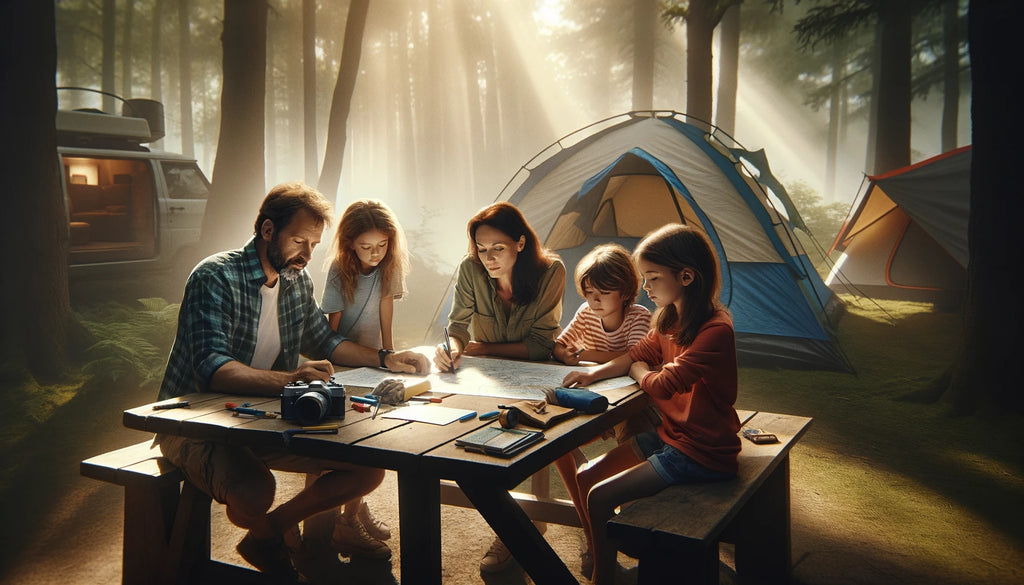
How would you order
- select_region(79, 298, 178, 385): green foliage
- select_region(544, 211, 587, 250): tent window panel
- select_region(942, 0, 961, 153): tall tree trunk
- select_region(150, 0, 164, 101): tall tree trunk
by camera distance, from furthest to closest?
select_region(150, 0, 164, 101): tall tree trunk, select_region(942, 0, 961, 153): tall tree trunk, select_region(544, 211, 587, 250): tent window panel, select_region(79, 298, 178, 385): green foliage

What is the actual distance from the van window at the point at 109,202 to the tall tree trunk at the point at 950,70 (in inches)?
764

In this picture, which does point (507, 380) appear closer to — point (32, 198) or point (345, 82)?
point (32, 198)

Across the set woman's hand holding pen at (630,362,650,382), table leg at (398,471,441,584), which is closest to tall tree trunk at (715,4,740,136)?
woman's hand holding pen at (630,362,650,382)

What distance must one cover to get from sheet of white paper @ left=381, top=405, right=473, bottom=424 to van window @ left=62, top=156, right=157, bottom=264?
24.7 ft

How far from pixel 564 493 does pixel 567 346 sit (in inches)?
37.1

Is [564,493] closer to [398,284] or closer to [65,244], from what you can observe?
[398,284]

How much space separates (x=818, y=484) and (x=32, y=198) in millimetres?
5776

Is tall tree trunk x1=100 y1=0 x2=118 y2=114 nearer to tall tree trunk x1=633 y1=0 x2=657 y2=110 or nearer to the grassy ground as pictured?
tall tree trunk x1=633 y1=0 x2=657 y2=110

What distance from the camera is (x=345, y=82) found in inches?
413

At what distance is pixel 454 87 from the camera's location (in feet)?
108

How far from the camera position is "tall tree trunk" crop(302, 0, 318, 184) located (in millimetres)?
13797

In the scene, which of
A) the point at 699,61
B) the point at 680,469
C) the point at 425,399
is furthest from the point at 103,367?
the point at 699,61

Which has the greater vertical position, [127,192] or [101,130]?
[101,130]

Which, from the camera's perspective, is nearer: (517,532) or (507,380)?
(517,532)
